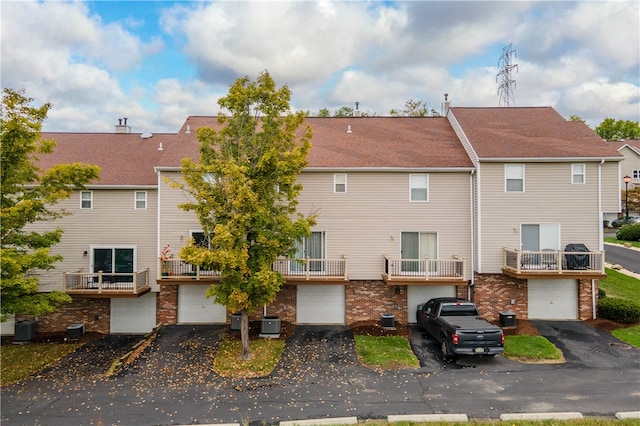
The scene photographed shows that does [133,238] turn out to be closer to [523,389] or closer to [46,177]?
[46,177]

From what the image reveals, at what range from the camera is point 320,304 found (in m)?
16.8

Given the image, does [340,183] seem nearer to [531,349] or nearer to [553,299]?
[531,349]

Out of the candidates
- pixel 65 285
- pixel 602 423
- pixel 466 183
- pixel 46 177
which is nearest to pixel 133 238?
pixel 65 285

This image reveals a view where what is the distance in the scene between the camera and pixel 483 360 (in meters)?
12.6

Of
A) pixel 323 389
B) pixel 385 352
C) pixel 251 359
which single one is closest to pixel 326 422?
pixel 323 389

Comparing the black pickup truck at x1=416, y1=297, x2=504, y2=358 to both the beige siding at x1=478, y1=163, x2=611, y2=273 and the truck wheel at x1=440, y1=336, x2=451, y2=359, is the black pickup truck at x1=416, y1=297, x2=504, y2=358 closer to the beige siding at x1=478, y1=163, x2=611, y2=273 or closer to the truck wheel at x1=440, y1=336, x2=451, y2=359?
the truck wheel at x1=440, y1=336, x2=451, y2=359

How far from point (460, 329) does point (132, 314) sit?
1446 centimetres

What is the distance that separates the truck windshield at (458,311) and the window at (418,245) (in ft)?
10.1

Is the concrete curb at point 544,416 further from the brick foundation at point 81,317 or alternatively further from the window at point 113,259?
the brick foundation at point 81,317

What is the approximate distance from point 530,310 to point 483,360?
210 inches

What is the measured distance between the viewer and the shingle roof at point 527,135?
629 inches

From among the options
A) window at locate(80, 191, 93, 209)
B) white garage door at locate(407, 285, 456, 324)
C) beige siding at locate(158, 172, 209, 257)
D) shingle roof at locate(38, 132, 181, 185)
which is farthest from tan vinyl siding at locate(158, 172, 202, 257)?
white garage door at locate(407, 285, 456, 324)

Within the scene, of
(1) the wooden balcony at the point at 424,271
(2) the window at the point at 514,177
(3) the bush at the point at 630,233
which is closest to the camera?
(1) the wooden balcony at the point at 424,271

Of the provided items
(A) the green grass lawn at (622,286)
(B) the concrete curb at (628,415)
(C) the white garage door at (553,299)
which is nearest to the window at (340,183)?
(C) the white garage door at (553,299)
